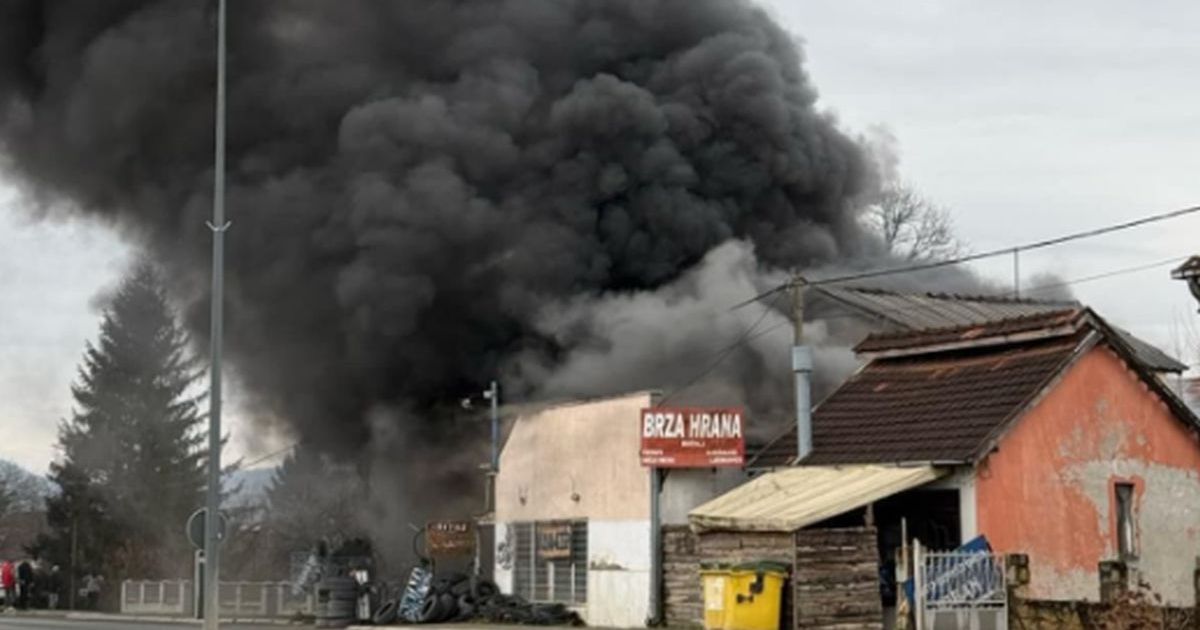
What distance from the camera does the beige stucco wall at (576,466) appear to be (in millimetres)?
29891

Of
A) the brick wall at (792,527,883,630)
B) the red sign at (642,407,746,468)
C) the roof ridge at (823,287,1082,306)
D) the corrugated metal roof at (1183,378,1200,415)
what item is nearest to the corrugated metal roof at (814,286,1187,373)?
the roof ridge at (823,287,1082,306)

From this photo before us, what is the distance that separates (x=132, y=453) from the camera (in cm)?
5906

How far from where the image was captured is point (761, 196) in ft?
135

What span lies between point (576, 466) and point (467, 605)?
3623 millimetres

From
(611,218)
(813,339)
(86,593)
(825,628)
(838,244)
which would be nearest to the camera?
(825,628)

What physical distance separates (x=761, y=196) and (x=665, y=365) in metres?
6.93

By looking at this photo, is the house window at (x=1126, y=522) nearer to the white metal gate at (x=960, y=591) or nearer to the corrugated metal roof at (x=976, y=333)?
the corrugated metal roof at (x=976, y=333)

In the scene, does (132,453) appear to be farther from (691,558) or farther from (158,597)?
(691,558)

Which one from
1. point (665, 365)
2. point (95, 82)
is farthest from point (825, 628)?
point (95, 82)

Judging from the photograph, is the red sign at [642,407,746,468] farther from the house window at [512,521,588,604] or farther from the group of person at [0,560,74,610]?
the group of person at [0,560,74,610]

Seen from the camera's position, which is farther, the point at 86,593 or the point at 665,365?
the point at 86,593

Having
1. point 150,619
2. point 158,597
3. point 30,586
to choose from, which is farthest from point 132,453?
point 150,619

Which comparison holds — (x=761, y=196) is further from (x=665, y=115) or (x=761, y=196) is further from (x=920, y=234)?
(x=920, y=234)

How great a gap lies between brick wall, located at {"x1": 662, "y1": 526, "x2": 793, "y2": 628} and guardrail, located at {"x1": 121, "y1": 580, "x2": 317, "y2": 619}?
11.6m
